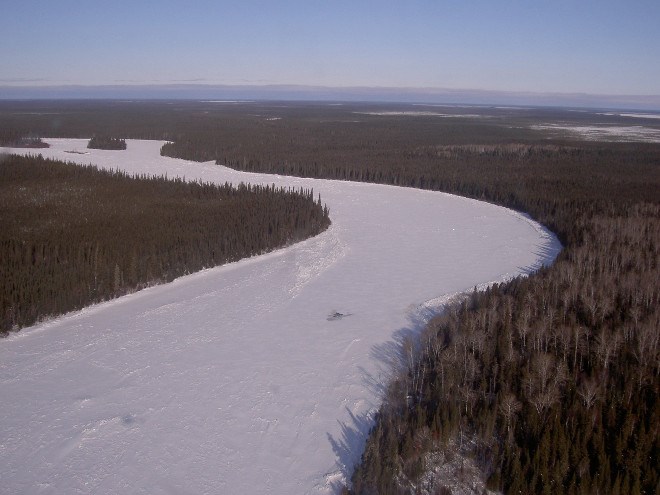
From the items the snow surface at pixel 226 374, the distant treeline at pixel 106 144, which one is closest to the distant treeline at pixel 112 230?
the snow surface at pixel 226 374

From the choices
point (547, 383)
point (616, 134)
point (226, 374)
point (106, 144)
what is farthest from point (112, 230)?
point (616, 134)

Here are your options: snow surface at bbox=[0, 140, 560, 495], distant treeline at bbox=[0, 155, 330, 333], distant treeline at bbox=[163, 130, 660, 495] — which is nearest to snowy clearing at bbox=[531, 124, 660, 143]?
distant treeline at bbox=[163, 130, 660, 495]

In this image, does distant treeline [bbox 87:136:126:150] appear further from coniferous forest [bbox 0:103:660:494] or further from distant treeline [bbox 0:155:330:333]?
coniferous forest [bbox 0:103:660:494]

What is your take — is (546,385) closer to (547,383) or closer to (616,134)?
(547,383)

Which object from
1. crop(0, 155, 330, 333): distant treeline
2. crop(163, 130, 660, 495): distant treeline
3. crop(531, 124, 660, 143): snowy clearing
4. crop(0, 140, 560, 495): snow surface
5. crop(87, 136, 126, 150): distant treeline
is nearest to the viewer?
crop(163, 130, 660, 495): distant treeline

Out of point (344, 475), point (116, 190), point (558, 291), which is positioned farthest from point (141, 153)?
point (344, 475)
